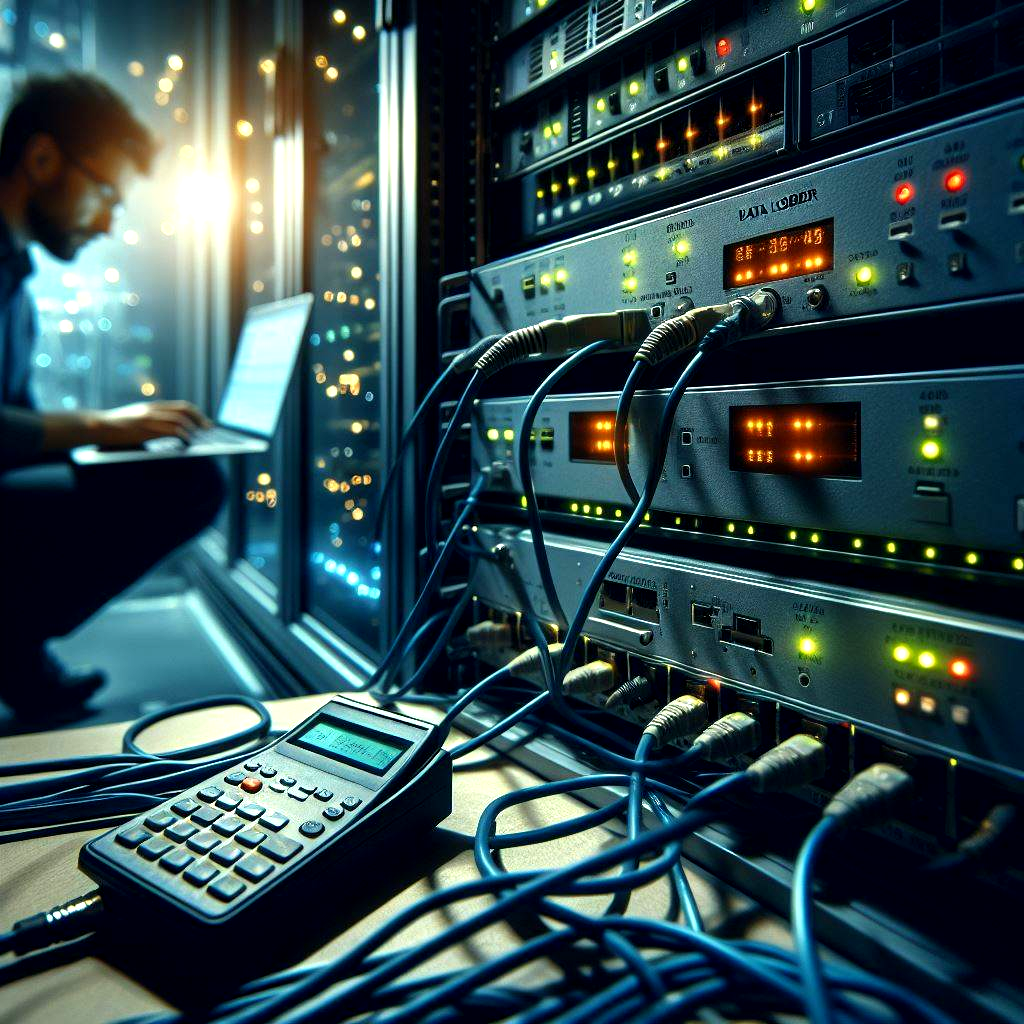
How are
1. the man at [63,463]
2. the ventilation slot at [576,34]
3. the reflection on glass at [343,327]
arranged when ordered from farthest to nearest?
the man at [63,463], the reflection on glass at [343,327], the ventilation slot at [576,34]

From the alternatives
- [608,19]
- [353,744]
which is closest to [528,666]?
[353,744]

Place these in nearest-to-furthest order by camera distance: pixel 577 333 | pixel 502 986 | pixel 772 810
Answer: pixel 502 986
pixel 772 810
pixel 577 333

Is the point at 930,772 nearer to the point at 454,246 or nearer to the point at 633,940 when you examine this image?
the point at 633,940

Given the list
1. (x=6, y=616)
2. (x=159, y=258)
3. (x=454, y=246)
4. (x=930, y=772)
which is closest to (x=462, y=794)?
(x=930, y=772)

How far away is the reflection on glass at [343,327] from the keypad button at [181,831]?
810mm

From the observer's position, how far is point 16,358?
175 cm

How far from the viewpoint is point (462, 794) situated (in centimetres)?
55

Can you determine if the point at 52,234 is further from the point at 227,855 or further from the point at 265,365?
the point at 227,855

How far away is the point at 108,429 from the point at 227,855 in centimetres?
137

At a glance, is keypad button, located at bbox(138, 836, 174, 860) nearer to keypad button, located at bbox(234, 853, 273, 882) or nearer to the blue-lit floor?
keypad button, located at bbox(234, 853, 273, 882)

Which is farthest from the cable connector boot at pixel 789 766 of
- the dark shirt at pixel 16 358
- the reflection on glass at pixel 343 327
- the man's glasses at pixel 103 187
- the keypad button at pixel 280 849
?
the man's glasses at pixel 103 187

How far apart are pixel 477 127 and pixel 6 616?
133cm

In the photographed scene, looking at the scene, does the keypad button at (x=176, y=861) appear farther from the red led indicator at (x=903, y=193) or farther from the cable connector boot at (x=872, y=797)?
the red led indicator at (x=903, y=193)

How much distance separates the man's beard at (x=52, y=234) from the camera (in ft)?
5.54
